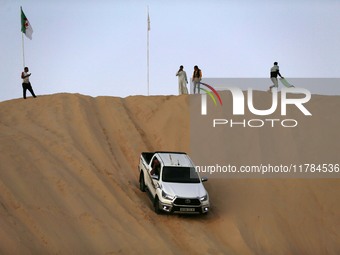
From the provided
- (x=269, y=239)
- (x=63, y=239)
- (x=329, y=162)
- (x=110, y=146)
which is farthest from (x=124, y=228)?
(x=329, y=162)

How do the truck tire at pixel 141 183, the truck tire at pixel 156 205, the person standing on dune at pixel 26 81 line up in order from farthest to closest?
the person standing on dune at pixel 26 81 → the truck tire at pixel 141 183 → the truck tire at pixel 156 205

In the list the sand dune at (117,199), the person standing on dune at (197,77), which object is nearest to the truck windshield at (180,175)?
the sand dune at (117,199)

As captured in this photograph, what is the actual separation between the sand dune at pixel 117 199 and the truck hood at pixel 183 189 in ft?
3.39

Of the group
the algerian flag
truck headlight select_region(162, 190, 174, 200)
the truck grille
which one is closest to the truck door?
truck headlight select_region(162, 190, 174, 200)

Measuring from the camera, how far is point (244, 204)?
20469mm

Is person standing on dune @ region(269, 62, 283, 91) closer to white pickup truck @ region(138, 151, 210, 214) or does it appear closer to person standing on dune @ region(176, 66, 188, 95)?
person standing on dune @ region(176, 66, 188, 95)

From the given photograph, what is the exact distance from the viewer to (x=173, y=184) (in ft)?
60.3

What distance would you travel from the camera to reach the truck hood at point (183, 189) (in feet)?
59.0

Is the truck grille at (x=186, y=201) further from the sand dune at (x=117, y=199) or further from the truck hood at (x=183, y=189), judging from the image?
the sand dune at (x=117, y=199)

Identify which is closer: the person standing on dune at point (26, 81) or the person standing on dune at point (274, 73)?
the person standing on dune at point (26, 81)

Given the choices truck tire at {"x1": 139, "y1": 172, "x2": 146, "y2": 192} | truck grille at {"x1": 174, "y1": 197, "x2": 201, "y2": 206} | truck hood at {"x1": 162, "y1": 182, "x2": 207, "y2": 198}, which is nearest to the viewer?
truck grille at {"x1": 174, "y1": 197, "x2": 201, "y2": 206}

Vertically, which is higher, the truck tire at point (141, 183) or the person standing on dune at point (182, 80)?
the person standing on dune at point (182, 80)

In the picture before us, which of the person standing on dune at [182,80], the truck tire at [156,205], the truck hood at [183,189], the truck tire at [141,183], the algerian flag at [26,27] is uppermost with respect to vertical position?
the algerian flag at [26,27]

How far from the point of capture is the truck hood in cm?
1800
